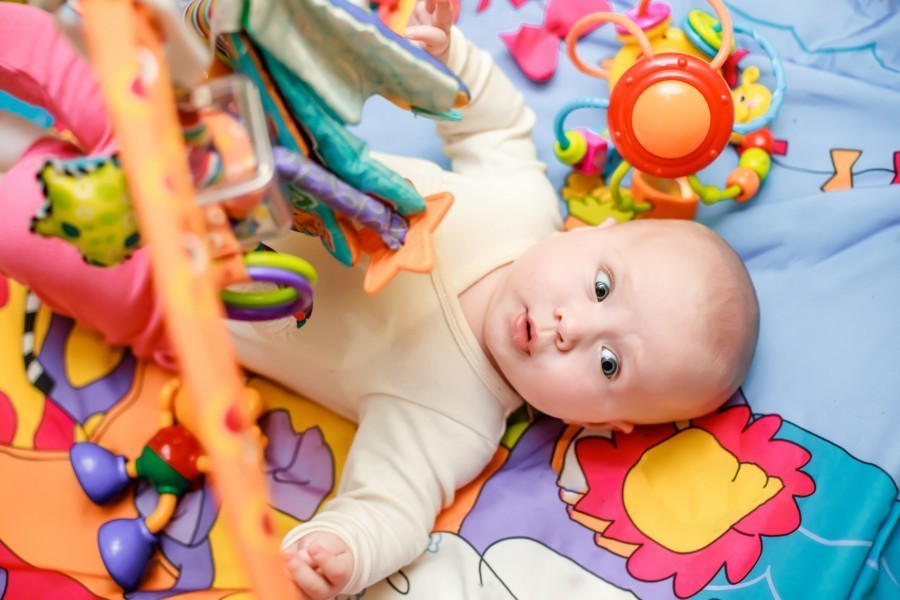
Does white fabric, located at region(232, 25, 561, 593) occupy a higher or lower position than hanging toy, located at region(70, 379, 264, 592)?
higher

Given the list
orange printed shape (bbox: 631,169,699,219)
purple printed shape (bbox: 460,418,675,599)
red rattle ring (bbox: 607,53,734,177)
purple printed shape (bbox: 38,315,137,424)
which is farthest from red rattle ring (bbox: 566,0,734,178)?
purple printed shape (bbox: 38,315,137,424)

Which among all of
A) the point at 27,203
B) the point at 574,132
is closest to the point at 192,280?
the point at 27,203

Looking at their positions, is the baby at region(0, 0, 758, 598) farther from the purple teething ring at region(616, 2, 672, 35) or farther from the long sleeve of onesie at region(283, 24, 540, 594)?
the purple teething ring at region(616, 2, 672, 35)

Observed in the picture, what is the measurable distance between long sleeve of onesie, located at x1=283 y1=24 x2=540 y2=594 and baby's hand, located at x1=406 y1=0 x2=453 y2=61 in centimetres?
7

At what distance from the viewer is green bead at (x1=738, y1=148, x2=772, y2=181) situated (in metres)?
1.00

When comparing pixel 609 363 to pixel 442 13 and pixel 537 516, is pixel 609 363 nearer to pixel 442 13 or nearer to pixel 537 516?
pixel 537 516

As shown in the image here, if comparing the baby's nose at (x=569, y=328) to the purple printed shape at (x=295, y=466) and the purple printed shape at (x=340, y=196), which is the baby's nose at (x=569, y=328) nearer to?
the purple printed shape at (x=340, y=196)

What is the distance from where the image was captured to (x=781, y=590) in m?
0.79

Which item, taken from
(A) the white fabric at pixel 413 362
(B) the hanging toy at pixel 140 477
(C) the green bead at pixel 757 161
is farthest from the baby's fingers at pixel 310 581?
(C) the green bead at pixel 757 161

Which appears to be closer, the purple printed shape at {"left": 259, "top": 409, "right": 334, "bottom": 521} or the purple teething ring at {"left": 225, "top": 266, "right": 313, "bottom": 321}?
the purple teething ring at {"left": 225, "top": 266, "right": 313, "bottom": 321}

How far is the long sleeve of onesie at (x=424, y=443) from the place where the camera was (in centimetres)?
80

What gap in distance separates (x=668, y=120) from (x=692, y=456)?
0.36 meters

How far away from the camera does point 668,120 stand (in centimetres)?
82

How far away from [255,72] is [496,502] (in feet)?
1.87
